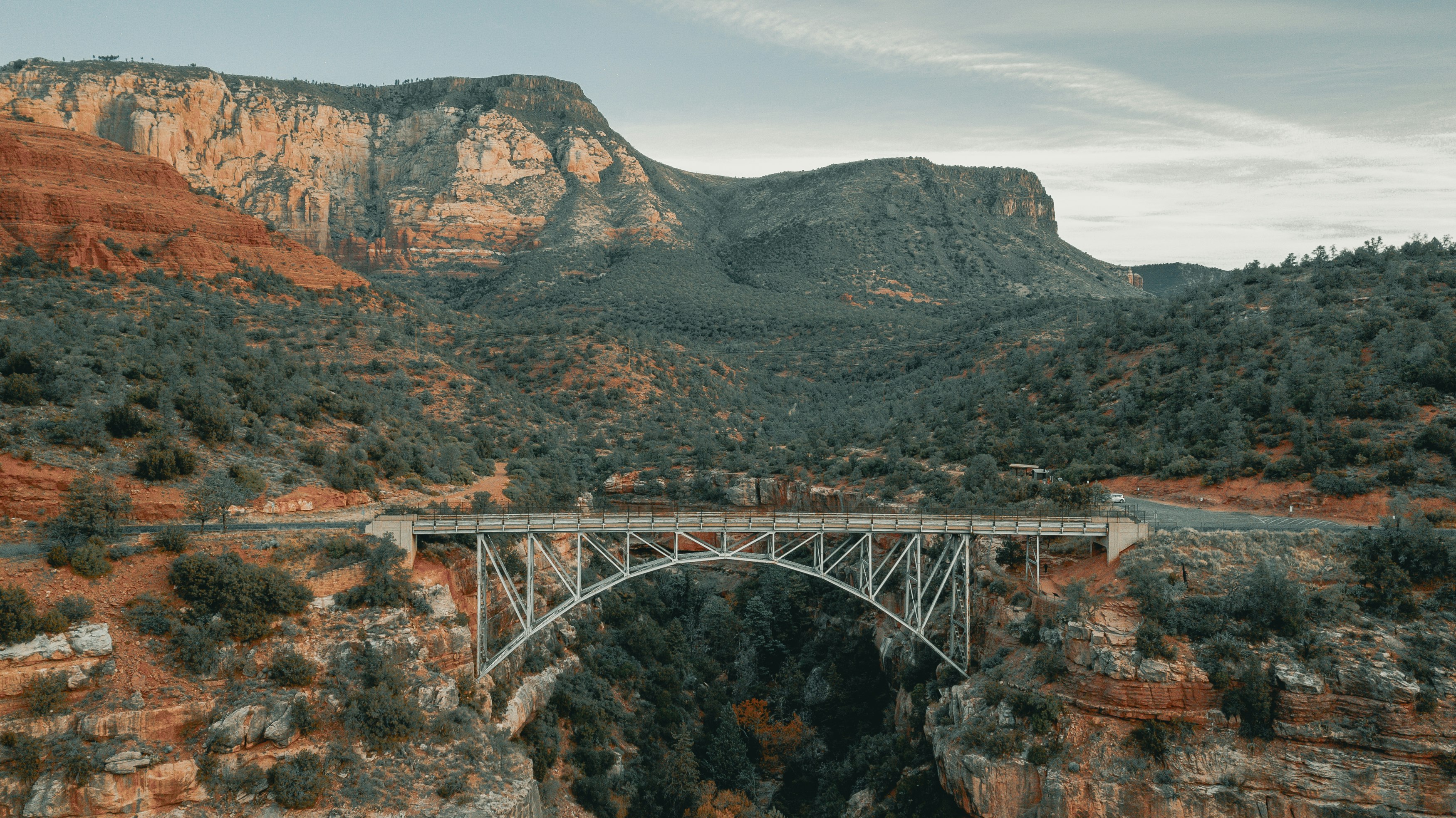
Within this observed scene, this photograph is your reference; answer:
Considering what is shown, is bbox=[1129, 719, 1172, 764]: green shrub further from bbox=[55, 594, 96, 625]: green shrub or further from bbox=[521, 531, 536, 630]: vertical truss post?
bbox=[55, 594, 96, 625]: green shrub

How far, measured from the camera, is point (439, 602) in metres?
30.6

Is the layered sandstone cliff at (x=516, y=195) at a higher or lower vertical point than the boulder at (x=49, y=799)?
higher

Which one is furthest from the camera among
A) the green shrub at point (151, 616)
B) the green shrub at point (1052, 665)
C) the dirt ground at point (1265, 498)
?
the dirt ground at point (1265, 498)

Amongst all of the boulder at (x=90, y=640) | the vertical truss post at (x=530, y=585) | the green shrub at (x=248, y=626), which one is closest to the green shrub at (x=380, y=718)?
the green shrub at (x=248, y=626)

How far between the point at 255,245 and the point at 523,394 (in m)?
20.4

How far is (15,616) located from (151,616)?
3130 millimetres

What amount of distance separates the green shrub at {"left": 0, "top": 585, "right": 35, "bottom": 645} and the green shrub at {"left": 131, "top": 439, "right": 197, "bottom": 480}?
23.3 feet

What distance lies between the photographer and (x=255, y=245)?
61.9 m

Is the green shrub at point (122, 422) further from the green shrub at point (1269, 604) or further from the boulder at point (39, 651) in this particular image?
the green shrub at point (1269, 604)

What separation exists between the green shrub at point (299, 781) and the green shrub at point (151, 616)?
5.06 metres

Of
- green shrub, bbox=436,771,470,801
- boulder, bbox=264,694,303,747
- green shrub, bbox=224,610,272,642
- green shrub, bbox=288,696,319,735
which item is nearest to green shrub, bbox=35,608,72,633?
green shrub, bbox=224,610,272,642

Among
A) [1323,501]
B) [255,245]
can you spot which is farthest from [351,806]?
[255,245]

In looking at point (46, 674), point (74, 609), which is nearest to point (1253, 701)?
point (46, 674)

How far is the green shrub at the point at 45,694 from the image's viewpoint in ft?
73.7
